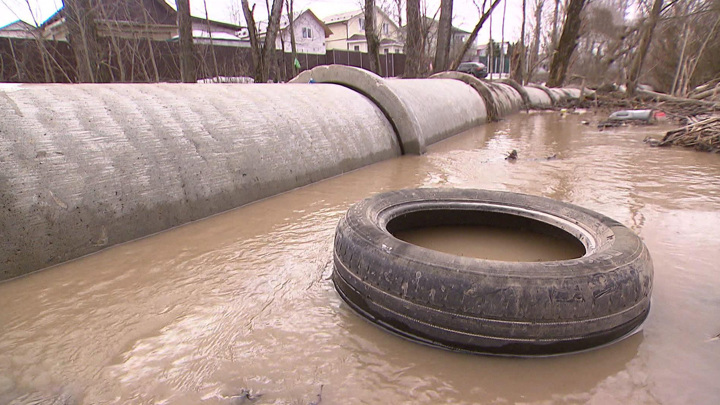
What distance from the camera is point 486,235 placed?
9.59 feet

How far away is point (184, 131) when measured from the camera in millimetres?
3660

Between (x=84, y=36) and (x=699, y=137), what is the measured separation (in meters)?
12.1

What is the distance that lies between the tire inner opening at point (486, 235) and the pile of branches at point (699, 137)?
18.6 feet

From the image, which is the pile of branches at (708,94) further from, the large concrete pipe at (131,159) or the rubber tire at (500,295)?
the rubber tire at (500,295)

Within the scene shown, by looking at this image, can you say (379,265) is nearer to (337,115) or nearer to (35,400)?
(35,400)

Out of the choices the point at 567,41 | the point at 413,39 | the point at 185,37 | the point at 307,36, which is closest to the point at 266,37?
the point at 185,37

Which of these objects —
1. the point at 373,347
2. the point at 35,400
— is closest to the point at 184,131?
the point at 35,400

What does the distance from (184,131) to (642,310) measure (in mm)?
3669

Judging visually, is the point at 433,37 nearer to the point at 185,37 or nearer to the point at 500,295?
the point at 185,37

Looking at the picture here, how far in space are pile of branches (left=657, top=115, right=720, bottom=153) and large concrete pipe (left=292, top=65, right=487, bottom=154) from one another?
388cm

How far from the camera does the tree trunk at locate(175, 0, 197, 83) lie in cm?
927

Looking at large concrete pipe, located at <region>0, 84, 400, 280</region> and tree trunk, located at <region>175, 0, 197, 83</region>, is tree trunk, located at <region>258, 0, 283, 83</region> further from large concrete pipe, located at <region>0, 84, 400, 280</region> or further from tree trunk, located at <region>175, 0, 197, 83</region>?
large concrete pipe, located at <region>0, 84, 400, 280</region>

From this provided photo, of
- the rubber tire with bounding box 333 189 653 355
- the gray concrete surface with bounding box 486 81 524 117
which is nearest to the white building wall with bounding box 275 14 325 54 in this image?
A: the gray concrete surface with bounding box 486 81 524 117

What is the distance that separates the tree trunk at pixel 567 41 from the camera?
49.1ft
